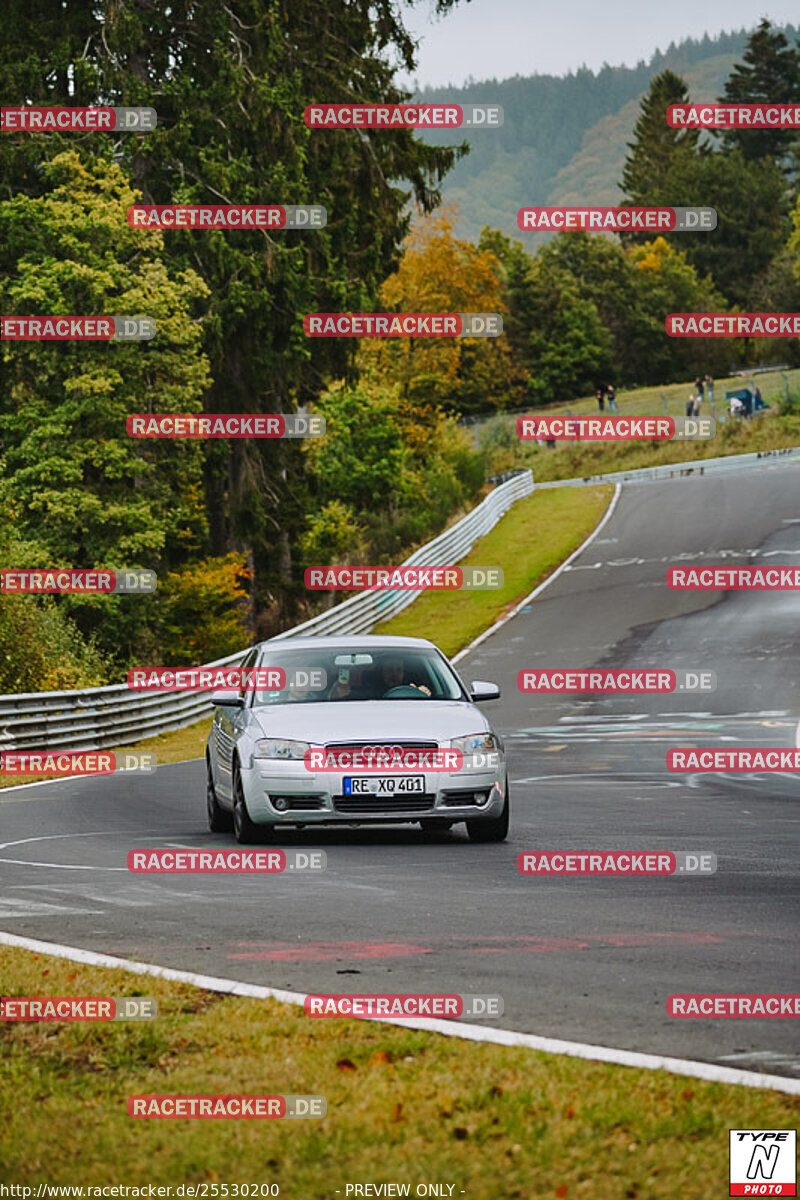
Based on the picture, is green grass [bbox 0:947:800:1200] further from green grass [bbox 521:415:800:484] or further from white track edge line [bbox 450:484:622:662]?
green grass [bbox 521:415:800:484]

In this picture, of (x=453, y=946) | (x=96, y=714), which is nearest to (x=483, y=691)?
(x=453, y=946)

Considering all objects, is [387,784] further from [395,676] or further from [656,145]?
[656,145]

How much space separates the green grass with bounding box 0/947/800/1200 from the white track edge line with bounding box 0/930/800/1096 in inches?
4.2

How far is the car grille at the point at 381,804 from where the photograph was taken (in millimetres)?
13555

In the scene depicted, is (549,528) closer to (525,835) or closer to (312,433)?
(312,433)

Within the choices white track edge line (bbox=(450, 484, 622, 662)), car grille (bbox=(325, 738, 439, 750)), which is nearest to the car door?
car grille (bbox=(325, 738, 439, 750))

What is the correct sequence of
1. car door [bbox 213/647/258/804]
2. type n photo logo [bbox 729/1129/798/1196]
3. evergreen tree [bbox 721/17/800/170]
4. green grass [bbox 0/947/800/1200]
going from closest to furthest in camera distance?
type n photo logo [bbox 729/1129/798/1196] → green grass [bbox 0/947/800/1200] → car door [bbox 213/647/258/804] → evergreen tree [bbox 721/17/800/170]

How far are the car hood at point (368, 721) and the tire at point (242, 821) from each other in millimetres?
432

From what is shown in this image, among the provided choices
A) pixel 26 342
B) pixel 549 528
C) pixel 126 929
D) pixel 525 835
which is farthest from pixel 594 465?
pixel 126 929

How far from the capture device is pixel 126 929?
31.6 ft

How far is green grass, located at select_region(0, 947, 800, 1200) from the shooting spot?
483cm

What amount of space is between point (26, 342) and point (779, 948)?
33855 mm

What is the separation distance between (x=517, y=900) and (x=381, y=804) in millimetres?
3227

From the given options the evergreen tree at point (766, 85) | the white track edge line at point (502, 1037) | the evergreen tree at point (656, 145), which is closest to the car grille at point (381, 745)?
the white track edge line at point (502, 1037)
